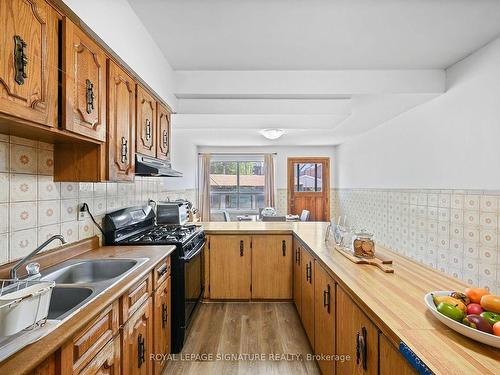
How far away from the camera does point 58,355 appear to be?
2.79ft

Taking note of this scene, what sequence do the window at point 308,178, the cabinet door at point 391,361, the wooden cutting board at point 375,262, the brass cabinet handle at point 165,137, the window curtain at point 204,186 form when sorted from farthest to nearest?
the window at point 308,178 < the window curtain at point 204,186 < the brass cabinet handle at point 165,137 < the wooden cutting board at point 375,262 < the cabinet door at point 391,361

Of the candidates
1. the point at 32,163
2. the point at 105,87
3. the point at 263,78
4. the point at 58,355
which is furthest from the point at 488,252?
the point at 32,163

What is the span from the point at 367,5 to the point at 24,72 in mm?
1814

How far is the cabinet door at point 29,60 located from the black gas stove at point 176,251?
3.95 feet

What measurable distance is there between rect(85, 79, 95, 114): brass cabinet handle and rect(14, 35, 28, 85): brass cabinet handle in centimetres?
42

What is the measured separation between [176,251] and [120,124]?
1028 mm

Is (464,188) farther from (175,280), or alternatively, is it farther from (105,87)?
(105,87)

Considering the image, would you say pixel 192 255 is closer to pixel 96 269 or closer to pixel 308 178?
pixel 96 269

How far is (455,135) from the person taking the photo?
239cm


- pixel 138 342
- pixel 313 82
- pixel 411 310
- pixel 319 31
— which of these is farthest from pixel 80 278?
pixel 313 82

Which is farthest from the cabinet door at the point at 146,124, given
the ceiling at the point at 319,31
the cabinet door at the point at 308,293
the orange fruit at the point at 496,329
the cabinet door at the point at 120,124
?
the orange fruit at the point at 496,329

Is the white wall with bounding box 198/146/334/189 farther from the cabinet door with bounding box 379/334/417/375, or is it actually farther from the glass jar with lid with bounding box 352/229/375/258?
the cabinet door with bounding box 379/334/417/375

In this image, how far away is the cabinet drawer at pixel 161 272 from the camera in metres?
1.75

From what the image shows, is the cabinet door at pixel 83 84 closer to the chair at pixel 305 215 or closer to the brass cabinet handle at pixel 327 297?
the brass cabinet handle at pixel 327 297
